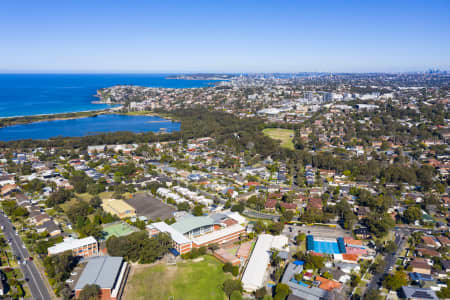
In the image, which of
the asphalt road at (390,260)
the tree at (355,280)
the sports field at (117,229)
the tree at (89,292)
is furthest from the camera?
the sports field at (117,229)

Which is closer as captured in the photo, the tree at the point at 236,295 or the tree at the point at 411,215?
the tree at the point at 236,295

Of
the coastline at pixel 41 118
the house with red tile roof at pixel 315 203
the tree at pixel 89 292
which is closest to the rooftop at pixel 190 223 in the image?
the tree at pixel 89 292

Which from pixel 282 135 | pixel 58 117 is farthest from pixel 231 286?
pixel 58 117

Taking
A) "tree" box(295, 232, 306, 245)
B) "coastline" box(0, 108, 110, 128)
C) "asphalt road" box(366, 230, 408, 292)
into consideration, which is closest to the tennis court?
"tree" box(295, 232, 306, 245)

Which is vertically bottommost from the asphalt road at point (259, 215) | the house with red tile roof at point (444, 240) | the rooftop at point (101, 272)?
the asphalt road at point (259, 215)

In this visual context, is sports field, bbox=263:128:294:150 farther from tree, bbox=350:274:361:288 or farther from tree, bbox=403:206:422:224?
tree, bbox=350:274:361:288

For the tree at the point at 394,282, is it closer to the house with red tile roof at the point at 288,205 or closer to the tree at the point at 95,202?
the house with red tile roof at the point at 288,205

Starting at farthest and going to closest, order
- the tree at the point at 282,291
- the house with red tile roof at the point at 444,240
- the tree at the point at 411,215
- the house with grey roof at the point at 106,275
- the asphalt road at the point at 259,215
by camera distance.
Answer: the asphalt road at the point at 259,215 → the tree at the point at 411,215 → the house with red tile roof at the point at 444,240 → the house with grey roof at the point at 106,275 → the tree at the point at 282,291
